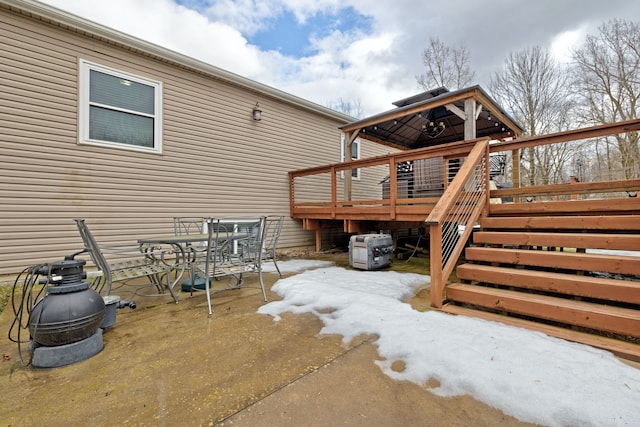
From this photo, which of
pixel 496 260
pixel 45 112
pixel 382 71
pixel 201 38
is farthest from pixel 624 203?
pixel 382 71

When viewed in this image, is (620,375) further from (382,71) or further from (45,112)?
(382,71)

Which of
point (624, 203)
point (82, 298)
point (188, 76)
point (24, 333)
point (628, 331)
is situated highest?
point (188, 76)

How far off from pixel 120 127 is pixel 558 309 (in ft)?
20.6

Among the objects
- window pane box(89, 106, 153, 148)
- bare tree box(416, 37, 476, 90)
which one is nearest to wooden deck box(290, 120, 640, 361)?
window pane box(89, 106, 153, 148)

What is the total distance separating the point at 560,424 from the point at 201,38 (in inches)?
568

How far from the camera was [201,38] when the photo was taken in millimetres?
11633

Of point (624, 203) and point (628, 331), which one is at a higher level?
point (624, 203)

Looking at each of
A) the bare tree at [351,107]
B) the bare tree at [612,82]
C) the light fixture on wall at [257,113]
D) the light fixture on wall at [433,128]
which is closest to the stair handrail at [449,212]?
the light fixture on wall at [433,128]

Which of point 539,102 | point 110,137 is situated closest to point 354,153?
point 110,137

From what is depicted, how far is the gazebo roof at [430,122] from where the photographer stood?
17.9ft

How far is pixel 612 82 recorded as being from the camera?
11688mm

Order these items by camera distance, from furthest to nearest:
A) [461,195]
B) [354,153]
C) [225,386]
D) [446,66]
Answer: [446,66] < [354,153] < [461,195] < [225,386]

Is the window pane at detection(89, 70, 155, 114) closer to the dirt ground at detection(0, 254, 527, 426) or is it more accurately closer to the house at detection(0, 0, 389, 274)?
the house at detection(0, 0, 389, 274)

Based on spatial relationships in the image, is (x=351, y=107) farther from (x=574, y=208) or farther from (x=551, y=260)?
(x=551, y=260)
